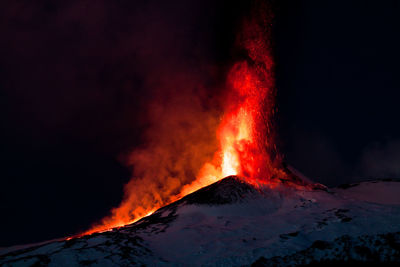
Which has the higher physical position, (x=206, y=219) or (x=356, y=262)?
(x=206, y=219)

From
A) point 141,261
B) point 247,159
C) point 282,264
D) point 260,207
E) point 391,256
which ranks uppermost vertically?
point 247,159

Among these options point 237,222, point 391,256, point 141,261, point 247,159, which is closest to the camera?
point 391,256

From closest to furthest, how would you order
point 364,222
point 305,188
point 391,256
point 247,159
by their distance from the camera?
point 391,256 → point 364,222 → point 305,188 → point 247,159

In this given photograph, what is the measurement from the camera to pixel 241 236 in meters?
18.0

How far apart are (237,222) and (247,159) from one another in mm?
11946

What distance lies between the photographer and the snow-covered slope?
14203 mm

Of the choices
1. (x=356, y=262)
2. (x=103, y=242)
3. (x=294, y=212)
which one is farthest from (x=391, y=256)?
(x=103, y=242)

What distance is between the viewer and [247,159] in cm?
3266

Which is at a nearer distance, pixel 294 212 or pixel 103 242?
pixel 103 242

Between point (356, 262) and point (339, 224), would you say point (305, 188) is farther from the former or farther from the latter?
point (356, 262)

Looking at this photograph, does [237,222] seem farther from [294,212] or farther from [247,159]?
[247,159]

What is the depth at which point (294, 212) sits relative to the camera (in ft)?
74.3

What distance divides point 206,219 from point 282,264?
8.98m

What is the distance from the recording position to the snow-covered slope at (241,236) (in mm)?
14203
